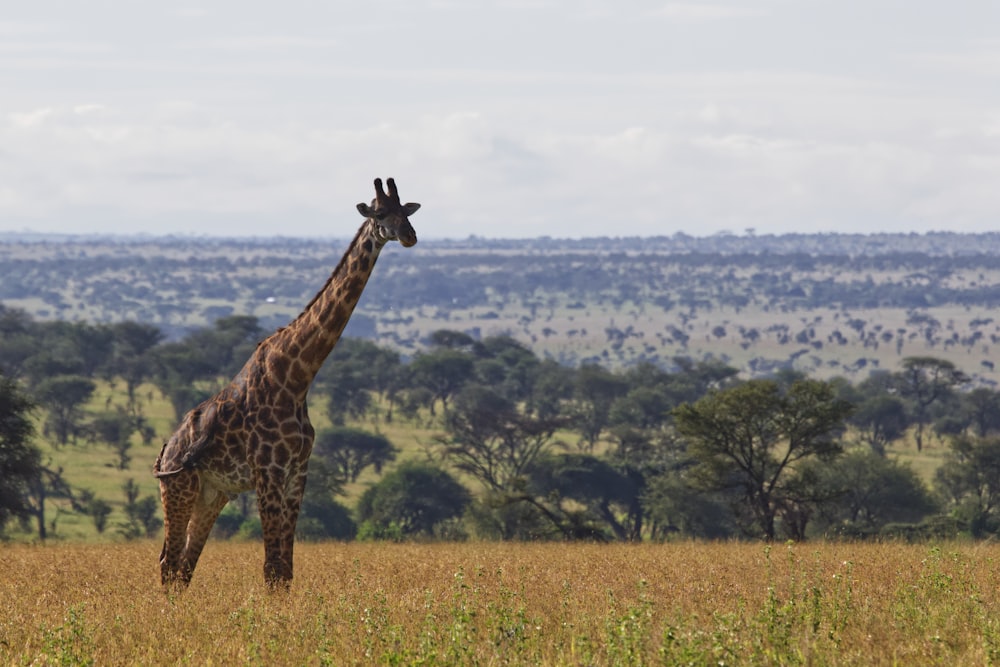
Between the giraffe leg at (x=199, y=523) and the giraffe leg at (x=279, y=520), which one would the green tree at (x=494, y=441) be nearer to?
the giraffe leg at (x=199, y=523)

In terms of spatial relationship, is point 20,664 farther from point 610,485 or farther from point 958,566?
point 610,485

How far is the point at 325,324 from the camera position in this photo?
12.9 metres

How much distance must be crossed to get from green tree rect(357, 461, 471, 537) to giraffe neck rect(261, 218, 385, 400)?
48.3 meters

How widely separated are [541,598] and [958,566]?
13.0 ft

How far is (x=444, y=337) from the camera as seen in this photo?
370 ft

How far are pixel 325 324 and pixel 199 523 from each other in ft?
8.13

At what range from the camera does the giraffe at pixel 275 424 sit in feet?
41.5

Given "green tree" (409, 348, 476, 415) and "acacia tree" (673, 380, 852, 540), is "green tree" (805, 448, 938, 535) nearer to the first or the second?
"acacia tree" (673, 380, 852, 540)

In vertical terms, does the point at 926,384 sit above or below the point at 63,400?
above

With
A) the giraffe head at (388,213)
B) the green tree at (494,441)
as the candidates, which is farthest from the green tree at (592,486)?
the giraffe head at (388,213)

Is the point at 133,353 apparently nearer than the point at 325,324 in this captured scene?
No

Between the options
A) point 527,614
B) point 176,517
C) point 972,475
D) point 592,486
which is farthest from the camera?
point 592,486

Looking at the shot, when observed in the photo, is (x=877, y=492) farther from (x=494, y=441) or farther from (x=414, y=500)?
(x=414, y=500)

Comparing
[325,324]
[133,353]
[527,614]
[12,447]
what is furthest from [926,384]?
[527,614]
